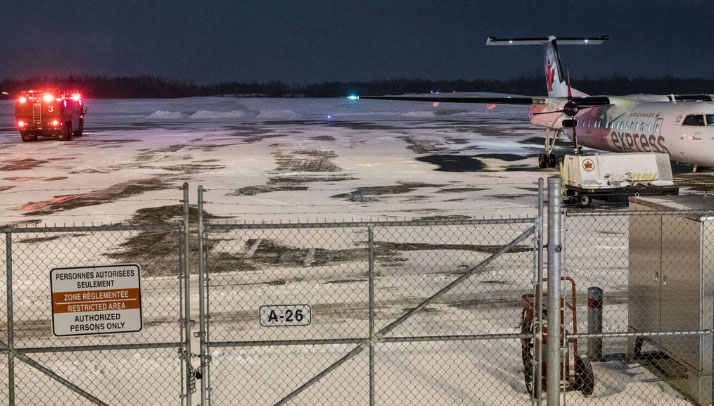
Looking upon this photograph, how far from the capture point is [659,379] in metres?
9.45

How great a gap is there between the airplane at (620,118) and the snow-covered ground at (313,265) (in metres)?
2.32

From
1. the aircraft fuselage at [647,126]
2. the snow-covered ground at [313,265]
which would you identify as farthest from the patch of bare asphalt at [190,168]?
the aircraft fuselage at [647,126]

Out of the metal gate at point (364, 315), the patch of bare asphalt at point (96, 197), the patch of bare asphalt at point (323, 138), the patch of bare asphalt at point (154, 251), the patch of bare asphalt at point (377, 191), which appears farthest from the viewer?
the patch of bare asphalt at point (323, 138)

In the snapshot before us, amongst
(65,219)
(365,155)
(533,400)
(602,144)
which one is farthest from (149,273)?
(365,155)

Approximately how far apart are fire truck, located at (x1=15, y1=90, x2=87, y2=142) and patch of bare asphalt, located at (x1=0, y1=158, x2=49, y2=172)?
34.5 feet

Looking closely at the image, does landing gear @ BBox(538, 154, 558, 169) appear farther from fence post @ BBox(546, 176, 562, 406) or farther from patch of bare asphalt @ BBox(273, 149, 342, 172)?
fence post @ BBox(546, 176, 562, 406)

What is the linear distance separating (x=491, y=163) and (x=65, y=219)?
18653 mm

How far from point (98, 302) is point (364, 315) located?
4974 millimetres

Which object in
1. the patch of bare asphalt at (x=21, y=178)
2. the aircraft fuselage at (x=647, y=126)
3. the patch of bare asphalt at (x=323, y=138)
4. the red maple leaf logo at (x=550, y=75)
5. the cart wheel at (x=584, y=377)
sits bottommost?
the cart wheel at (x=584, y=377)

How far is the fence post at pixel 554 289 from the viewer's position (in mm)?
7727

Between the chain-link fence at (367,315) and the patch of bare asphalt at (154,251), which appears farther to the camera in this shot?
the patch of bare asphalt at (154,251)

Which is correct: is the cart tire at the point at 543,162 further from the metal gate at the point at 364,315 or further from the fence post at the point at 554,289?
the fence post at the point at 554,289

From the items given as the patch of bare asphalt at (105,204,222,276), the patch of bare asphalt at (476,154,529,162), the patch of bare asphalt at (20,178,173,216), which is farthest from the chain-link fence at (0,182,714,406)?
the patch of bare asphalt at (476,154,529,162)

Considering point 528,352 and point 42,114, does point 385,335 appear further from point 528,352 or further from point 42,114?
point 42,114
